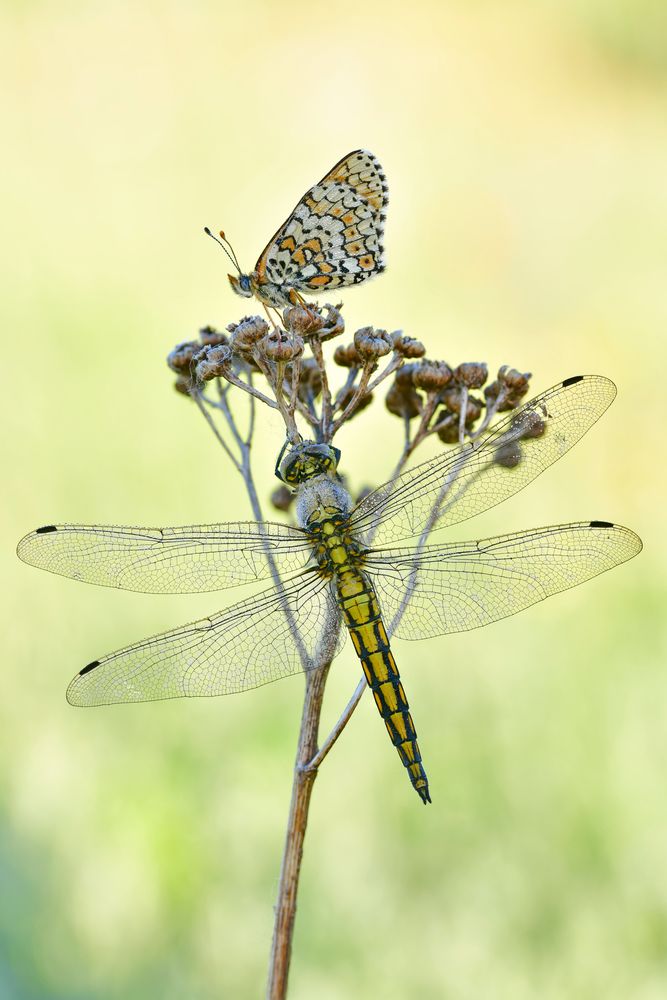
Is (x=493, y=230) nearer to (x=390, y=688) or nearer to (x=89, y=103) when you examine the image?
(x=89, y=103)

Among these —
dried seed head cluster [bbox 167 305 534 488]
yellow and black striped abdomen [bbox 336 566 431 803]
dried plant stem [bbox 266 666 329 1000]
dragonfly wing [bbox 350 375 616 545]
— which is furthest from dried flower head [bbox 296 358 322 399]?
dried plant stem [bbox 266 666 329 1000]

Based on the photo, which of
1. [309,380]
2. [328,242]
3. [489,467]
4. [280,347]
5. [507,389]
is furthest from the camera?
[328,242]

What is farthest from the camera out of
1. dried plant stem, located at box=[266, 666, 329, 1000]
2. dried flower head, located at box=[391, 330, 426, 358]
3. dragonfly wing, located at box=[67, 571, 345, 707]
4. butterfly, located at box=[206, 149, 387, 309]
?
butterfly, located at box=[206, 149, 387, 309]

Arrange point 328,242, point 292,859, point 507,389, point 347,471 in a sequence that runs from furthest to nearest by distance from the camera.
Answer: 1. point 347,471
2. point 328,242
3. point 507,389
4. point 292,859

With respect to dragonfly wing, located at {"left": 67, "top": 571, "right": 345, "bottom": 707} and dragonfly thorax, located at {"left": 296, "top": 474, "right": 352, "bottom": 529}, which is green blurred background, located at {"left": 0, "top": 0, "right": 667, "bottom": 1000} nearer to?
dragonfly thorax, located at {"left": 296, "top": 474, "right": 352, "bottom": 529}

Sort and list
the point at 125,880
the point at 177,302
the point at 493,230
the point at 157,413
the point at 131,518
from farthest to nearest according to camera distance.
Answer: the point at 493,230 < the point at 177,302 < the point at 157,413 < the point at 131,518 < the point at 125,880

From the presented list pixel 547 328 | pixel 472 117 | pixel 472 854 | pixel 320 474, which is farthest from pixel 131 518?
pixel 472 117

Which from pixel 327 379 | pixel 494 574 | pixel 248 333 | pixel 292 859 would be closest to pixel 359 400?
pixel 327 379

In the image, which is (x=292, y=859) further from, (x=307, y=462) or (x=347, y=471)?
(x=347, y=471)
